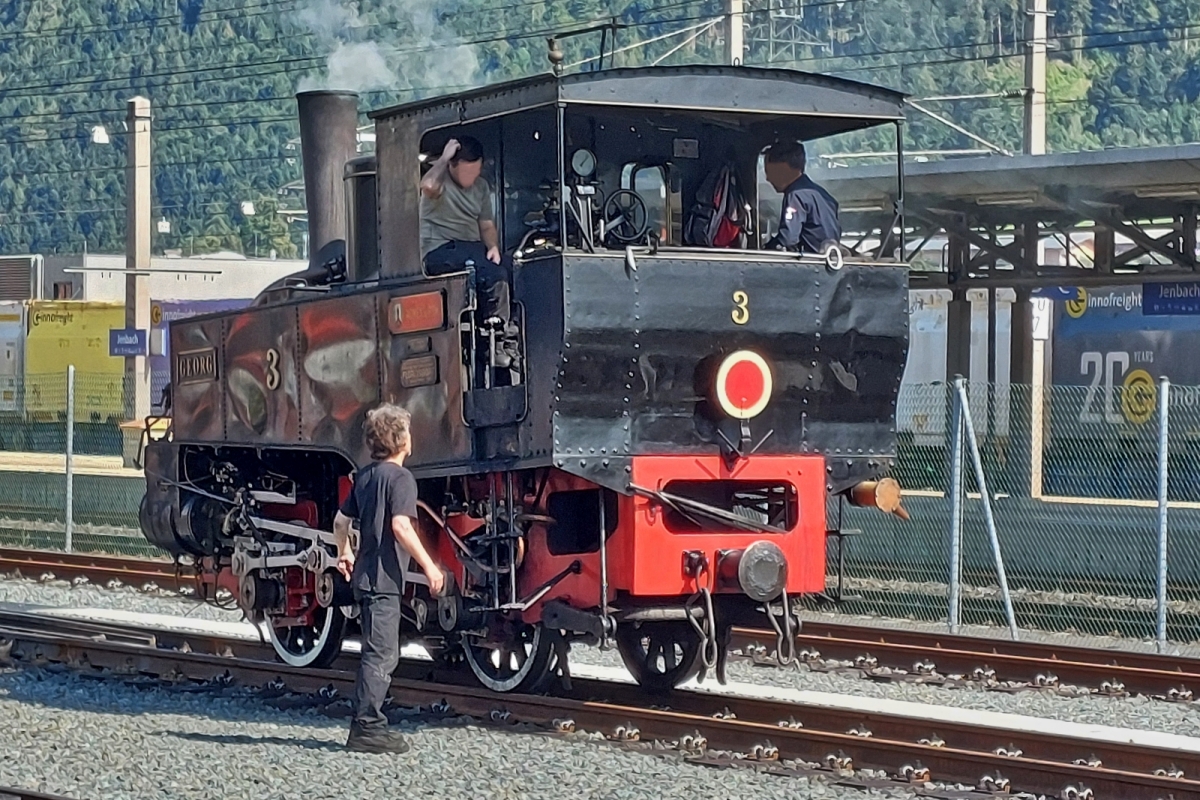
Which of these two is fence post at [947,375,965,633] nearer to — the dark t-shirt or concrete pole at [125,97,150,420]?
the dark t-shirt

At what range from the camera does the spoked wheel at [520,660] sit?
370 inches

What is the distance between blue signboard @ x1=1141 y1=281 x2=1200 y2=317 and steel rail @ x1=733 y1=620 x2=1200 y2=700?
9094 millimetres

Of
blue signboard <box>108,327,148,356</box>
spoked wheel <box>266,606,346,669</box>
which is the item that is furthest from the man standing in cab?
blue signboard <box>108,327,148,356</box>

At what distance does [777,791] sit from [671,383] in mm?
2033

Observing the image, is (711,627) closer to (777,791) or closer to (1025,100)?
(777,791)

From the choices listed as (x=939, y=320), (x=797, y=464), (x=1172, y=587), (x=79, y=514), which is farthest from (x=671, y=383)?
(x=939, y=320)

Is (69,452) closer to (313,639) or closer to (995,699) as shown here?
(313,639)

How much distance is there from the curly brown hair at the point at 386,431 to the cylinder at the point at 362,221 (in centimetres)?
150

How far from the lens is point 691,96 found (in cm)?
857

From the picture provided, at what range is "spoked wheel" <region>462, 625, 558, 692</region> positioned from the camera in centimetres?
941

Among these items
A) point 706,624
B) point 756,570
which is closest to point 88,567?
point 706,624

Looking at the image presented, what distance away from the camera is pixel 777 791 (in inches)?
296

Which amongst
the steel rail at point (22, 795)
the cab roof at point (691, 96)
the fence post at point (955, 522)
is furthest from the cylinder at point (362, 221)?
the fence post at point (955, 522)

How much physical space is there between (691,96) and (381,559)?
2.60 metres
